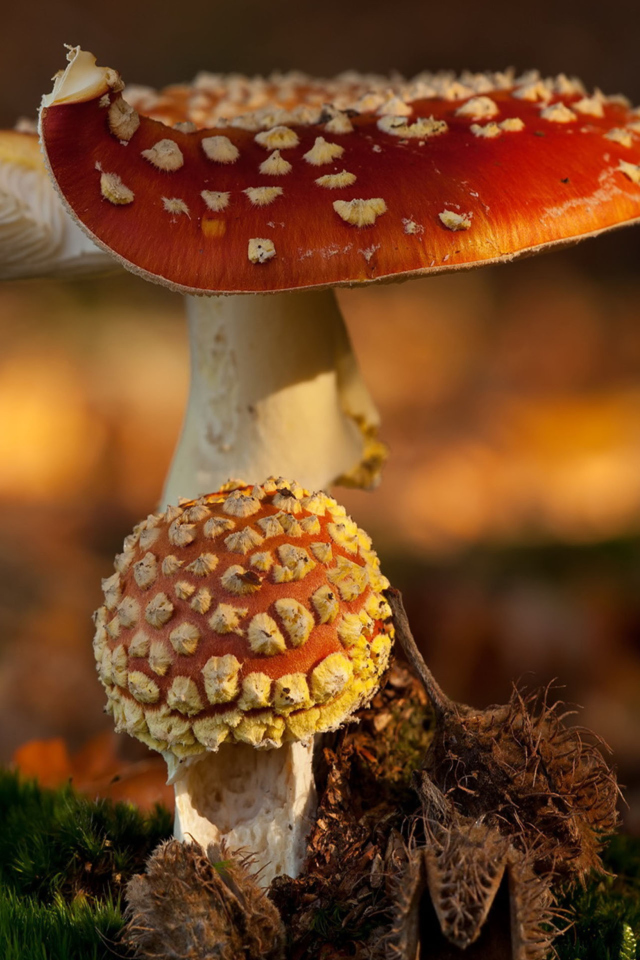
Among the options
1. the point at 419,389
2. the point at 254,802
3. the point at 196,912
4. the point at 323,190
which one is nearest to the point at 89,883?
the point at 254,802

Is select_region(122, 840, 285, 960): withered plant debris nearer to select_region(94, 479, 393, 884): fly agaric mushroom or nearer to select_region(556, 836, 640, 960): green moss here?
select_region(94, 479, 393, 884): fly agaric mushroom

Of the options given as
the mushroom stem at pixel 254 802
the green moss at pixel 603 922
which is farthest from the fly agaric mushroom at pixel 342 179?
the green moss at pixel 603 922

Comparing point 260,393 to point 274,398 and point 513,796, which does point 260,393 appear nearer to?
point 274,398

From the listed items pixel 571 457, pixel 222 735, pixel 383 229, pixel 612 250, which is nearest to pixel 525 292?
pixel 612 250

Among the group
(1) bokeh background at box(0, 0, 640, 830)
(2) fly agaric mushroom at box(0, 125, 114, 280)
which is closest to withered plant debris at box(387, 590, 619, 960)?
(2) fly agaric mushroom at box(0, 125, 114, 280)

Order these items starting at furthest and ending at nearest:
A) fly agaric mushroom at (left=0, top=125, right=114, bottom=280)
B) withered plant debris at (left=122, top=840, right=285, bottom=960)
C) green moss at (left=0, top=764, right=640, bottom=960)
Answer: fly agaric mushroom at (left=0, top=125, right=114, bottom=280), green moss at (left=0, top=764, right=640, bottom=960), withered plant debris at (left=122, top=840, right=285, bottom=960)

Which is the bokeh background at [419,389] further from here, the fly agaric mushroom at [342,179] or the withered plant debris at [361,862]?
the fly agaric mushroom at [342,179]
